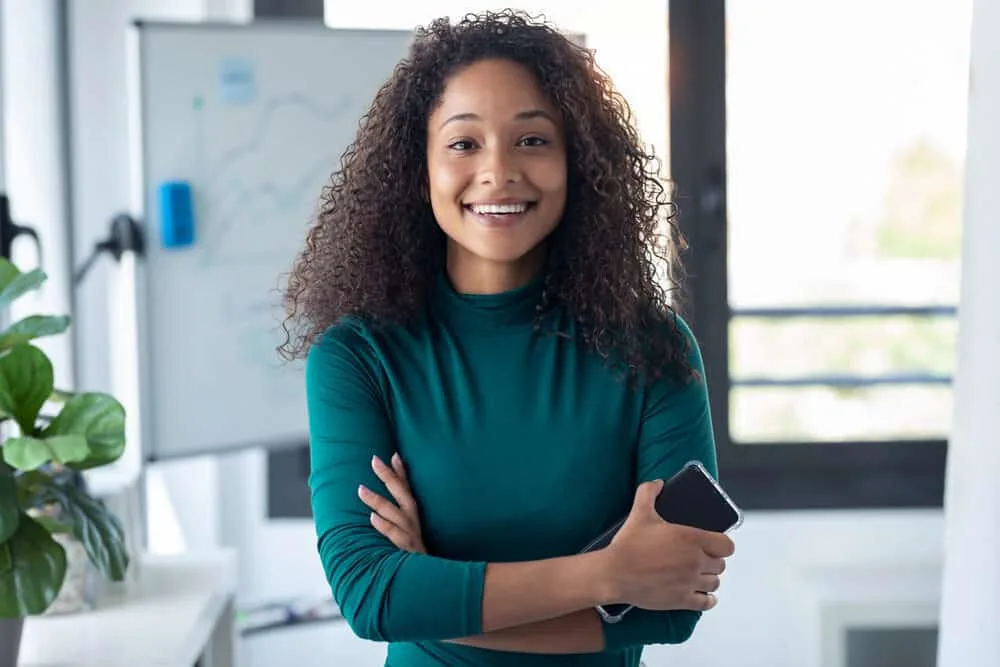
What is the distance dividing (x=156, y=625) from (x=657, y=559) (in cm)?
113

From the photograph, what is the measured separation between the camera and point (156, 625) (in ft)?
6.53

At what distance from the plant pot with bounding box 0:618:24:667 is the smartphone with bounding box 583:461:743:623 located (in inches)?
35.5

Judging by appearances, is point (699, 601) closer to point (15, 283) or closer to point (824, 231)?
point (15, 283)

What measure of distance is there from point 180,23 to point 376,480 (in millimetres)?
1514

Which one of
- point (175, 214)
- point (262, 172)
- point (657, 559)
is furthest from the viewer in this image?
point (262, 172)

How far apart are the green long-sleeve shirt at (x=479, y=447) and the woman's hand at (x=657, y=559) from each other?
0.16 feet

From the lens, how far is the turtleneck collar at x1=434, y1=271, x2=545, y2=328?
1.29 metres

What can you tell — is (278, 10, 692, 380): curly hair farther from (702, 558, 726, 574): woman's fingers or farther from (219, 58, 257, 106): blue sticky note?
(219, 58, 257, 106): blue sticky note

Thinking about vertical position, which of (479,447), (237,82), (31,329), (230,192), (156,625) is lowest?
(156,625)

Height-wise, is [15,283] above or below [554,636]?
above

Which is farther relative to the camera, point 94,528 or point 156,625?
point 156,625

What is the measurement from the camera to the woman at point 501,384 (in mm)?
1187

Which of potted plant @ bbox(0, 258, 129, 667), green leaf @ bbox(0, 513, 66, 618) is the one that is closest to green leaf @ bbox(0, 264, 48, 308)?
potted plant @ bbox(0, 258, 129, 667)

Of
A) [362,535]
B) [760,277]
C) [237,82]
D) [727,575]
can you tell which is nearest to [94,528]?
[362,535]
